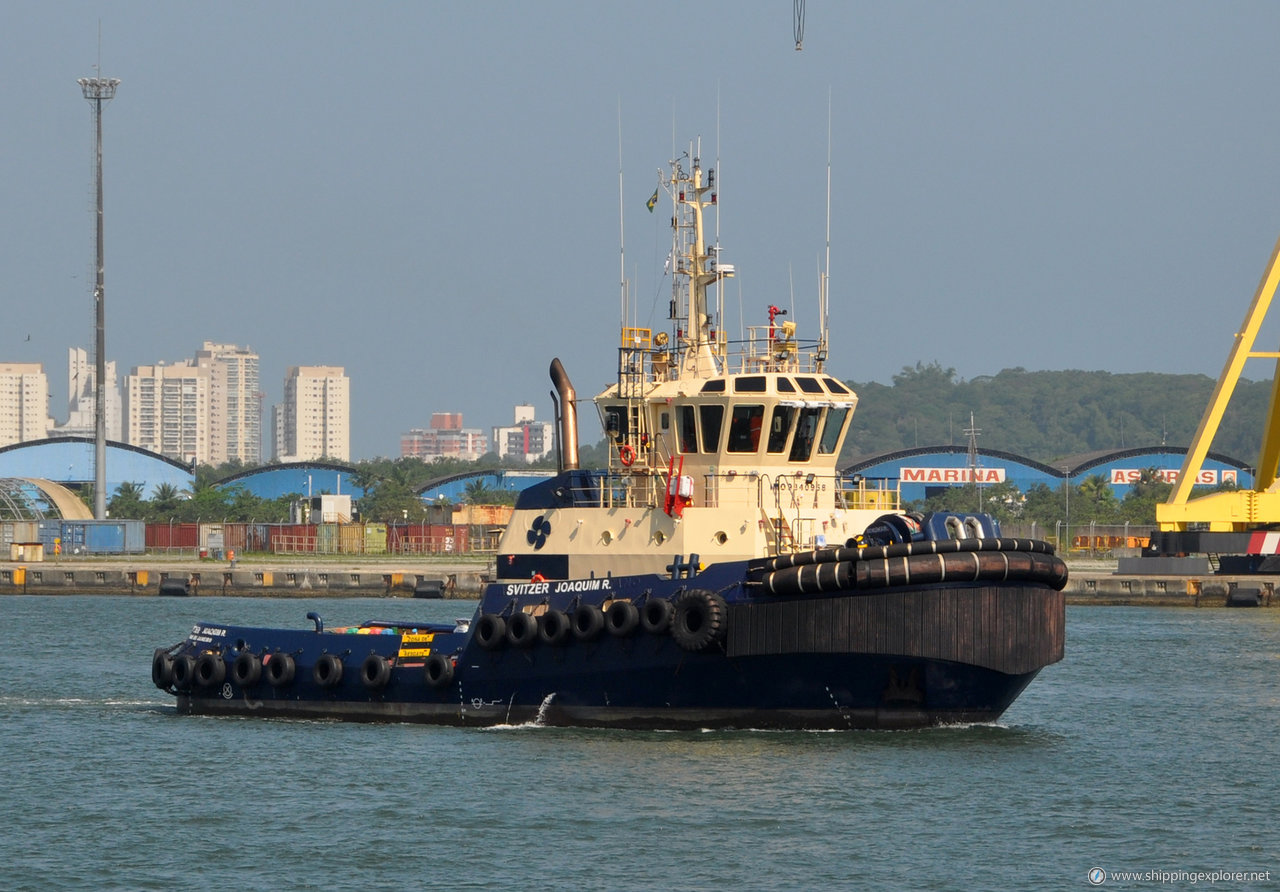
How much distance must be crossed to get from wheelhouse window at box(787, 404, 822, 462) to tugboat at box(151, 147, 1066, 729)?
0.03 meters

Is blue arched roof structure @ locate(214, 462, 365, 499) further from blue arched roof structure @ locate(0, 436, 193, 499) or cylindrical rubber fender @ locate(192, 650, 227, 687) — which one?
cylindrical rubber fender @ locate(192, 650, 227, 687)

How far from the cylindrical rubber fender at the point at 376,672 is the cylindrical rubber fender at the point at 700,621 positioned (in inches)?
187

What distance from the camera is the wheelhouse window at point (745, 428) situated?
23.2 metres

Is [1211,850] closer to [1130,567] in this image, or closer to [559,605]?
[559,605]

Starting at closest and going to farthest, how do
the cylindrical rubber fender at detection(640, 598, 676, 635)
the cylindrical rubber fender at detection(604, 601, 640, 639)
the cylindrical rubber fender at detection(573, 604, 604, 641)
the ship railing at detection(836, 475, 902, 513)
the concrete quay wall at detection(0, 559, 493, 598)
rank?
the cylindrical rubber fender at detection(640, 598, 676, 635) < the cylindrical rubber fender at detection(604, 601, 640, 639) < the cylindrical rubber fender at detection(573, 604, 604, 641) < the ship railing at detection(836, 475, 902, 513) < the concrete quay wall at detection(0, 559, 493, 598)

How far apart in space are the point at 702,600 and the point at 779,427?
3436 mm

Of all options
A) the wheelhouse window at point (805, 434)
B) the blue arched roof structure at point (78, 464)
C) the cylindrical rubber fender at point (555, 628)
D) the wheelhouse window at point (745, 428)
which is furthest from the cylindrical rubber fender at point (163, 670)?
the blue arched roof structure at point (78, 464)

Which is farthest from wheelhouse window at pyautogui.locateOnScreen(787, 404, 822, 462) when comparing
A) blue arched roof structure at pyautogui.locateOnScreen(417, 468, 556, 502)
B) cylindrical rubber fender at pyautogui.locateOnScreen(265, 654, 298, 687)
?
blue arched roof structure at pyautogui.locateOnScreen(417, 468, 556, 502)

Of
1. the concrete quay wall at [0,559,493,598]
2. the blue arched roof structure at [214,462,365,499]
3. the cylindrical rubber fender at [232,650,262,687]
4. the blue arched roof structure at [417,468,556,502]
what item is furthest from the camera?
the blue arched roof structure at [214,462,365,499]

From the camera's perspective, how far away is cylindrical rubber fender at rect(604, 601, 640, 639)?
2133 cm

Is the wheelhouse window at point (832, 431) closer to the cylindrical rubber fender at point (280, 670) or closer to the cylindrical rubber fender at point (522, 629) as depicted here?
the cylindrical rubber fender at point (522, 629)

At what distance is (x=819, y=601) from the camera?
20.5 m

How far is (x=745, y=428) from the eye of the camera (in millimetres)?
23344

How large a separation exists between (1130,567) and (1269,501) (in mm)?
5283
